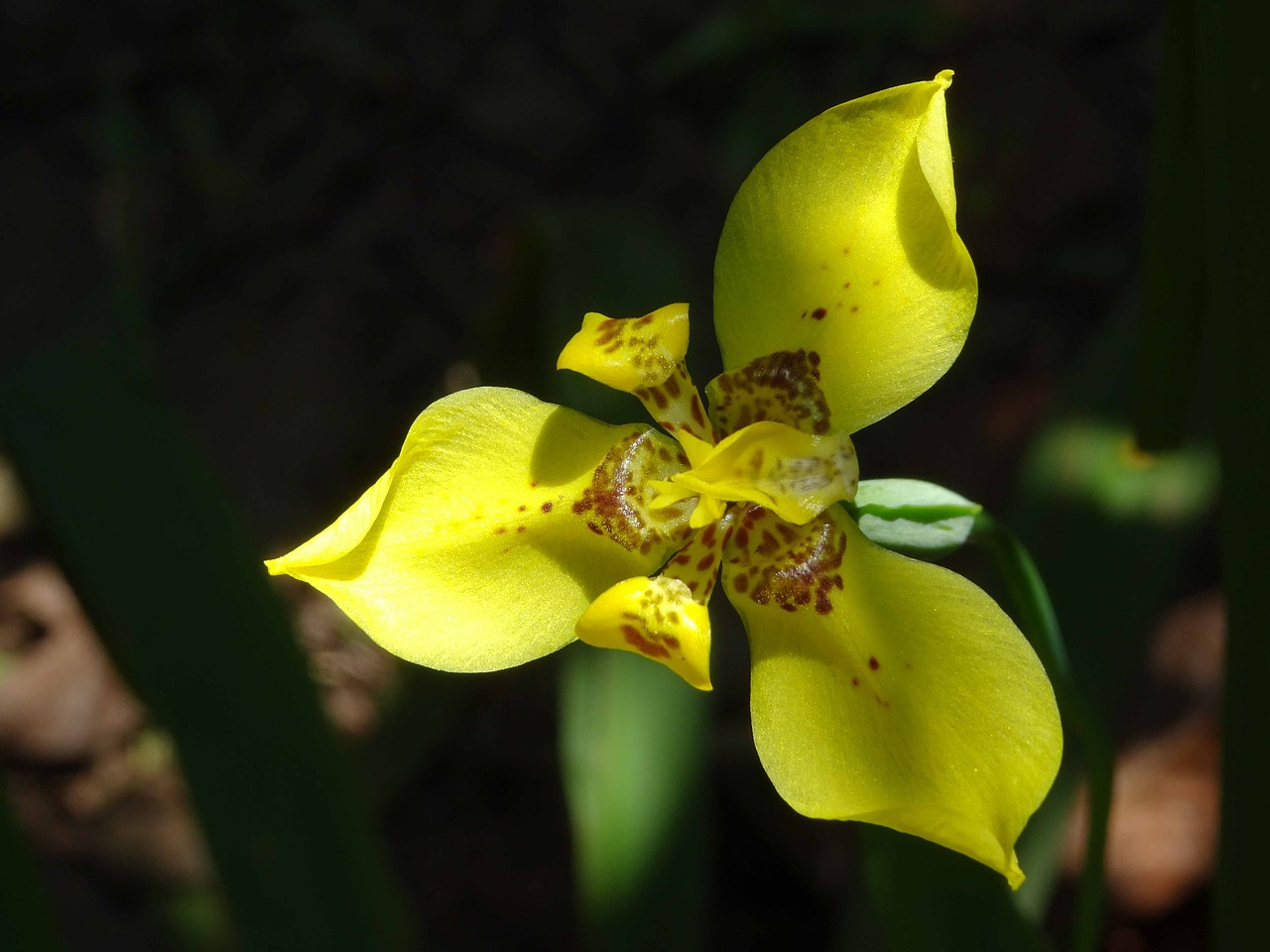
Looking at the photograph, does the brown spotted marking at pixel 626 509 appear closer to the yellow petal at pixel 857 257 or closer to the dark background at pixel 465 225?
the yellow petal at pixel 857 257

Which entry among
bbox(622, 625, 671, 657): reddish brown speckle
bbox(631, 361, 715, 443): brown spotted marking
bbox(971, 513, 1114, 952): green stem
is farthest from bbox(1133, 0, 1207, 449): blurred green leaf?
bbox(622, 625, 671, 657): reddish brown speckle

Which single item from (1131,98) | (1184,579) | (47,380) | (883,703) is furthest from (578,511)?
(1131,98)

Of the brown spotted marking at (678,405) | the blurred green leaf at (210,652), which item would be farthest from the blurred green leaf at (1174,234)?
the blurred green leaf at (210,652)

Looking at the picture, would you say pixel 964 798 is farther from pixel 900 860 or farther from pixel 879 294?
pixel 879 294

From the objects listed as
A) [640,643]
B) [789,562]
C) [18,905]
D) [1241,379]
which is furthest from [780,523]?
[18,905]

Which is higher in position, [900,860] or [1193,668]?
[900,860]

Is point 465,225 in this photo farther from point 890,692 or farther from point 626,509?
point 890,692

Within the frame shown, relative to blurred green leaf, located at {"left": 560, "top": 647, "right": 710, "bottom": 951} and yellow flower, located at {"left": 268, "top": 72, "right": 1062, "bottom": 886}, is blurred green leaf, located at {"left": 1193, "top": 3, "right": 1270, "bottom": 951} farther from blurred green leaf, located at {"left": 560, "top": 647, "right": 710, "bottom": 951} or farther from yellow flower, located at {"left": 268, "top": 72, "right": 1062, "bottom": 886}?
blurred green leaf, located at {"left": 560, "top": 647, "right": 710, "bottom": 951}
